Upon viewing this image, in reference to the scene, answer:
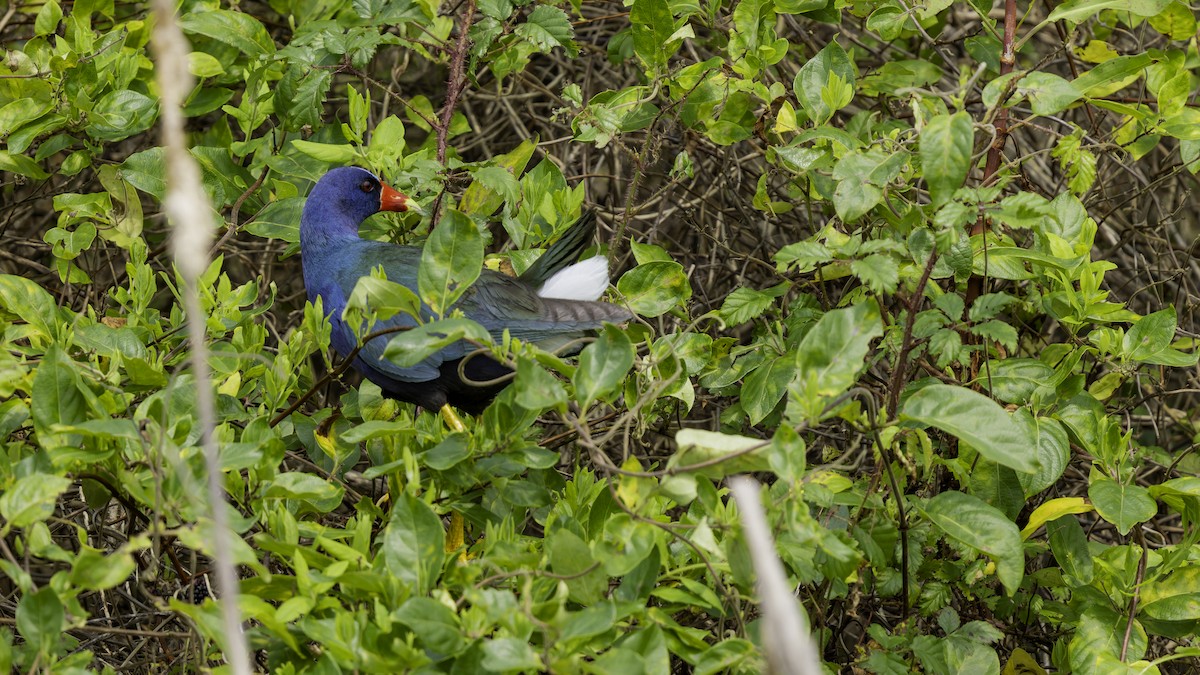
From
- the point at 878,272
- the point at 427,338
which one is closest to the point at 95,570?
the point at 427,338

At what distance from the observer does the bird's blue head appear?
3.05m

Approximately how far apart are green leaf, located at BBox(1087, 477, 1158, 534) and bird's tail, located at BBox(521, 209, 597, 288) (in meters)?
1.25

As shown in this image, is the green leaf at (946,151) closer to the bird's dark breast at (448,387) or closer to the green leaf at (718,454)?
the green leaf at (718,454)

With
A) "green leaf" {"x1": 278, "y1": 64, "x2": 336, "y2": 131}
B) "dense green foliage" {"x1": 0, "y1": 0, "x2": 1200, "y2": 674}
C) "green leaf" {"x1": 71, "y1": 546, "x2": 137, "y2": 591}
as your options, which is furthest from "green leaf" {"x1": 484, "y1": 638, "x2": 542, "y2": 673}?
"green leaf" {"x1": 278, "y1": 64, "x2": 336, "y2": 131}

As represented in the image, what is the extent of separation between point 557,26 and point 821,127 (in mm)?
689

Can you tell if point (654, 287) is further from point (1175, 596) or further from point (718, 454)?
point (1175, 596)

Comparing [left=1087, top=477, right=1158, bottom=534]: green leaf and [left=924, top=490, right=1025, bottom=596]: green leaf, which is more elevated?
[left=924, top=490, right=1025, bottom=596]: green leaf

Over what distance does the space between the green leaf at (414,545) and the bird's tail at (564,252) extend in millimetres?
1176

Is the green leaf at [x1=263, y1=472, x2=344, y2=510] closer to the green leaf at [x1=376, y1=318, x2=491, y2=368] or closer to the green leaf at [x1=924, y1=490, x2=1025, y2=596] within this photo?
the green leaf at [x1=376, y1=318, x2=491, y2=368]

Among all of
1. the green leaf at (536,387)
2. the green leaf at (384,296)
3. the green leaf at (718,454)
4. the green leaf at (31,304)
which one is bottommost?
the green leaf at (718,454)

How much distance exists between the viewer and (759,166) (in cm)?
367

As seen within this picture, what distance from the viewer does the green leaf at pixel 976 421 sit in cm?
178

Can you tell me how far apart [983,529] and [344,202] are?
1.87m

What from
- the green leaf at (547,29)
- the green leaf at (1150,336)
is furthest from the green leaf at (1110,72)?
the green leaf at (547,29)
